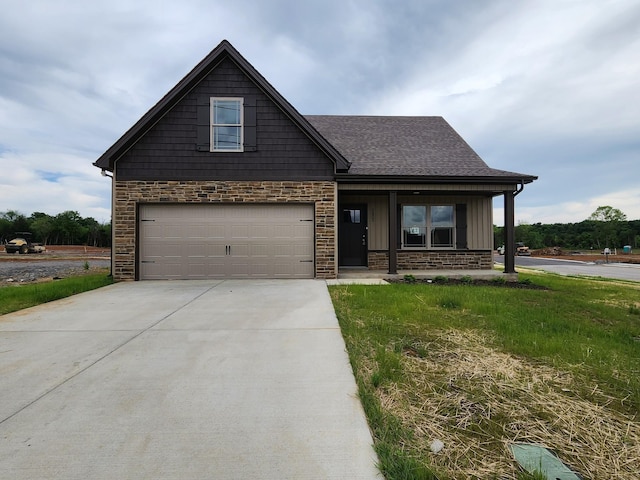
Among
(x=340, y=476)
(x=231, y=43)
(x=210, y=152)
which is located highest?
(x=231, y=43)

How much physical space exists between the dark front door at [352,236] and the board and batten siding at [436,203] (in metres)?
0.22

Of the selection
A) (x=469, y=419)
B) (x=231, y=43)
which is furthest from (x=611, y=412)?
(x=231, y=43)

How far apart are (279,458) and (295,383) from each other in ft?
3.06

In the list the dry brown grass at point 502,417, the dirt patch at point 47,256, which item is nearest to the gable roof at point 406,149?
the dry brown grass at point 502,417

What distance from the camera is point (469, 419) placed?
221 centimetres

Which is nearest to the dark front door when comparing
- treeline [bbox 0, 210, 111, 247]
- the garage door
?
the garage door

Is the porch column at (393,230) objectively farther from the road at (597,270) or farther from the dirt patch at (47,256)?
the dirt patch at (47,256)

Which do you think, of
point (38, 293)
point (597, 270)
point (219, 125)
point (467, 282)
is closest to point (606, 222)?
point (597, 270)

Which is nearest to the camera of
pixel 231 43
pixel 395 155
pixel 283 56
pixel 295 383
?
pixel 295 383

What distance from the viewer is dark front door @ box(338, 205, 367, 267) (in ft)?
36.2

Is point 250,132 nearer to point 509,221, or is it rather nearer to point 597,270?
point 509,221

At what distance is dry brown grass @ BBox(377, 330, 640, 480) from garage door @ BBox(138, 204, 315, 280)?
6413 mm

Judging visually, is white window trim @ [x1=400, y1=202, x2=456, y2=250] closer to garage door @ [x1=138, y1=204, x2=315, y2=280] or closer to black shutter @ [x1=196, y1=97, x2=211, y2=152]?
Result: garage door @ [x1=138, y1=204, x2=315, y2=280]

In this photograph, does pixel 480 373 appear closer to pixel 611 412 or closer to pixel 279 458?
pixel 611 412
